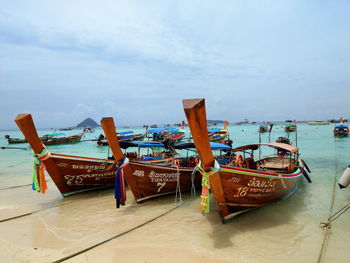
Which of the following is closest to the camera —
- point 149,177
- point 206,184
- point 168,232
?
point 206,184

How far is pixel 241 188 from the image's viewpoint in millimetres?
5930

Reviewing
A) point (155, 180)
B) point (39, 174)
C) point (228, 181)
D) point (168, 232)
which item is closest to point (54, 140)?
point (39, 174)

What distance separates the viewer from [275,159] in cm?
Answer: 1210

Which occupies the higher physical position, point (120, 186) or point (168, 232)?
point (120, 186)

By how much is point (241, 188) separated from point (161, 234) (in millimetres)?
2402

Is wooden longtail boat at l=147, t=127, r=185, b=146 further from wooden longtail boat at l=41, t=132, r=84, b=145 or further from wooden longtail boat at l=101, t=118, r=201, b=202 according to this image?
wooden longtail boat at l=41, t=132, r=84, b=145

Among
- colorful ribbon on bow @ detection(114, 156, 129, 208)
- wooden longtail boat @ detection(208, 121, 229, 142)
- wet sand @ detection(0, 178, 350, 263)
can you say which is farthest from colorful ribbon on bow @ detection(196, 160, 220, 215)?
wooden longtail boat @ detection(208, 121, 229, 142)

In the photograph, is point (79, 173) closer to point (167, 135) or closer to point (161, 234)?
point (161, 234)

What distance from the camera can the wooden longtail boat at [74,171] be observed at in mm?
7744

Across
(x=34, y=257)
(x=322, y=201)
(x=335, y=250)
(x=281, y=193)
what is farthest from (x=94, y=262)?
(x=322, y=201)

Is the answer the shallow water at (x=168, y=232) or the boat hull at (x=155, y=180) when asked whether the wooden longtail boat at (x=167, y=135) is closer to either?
the boat hull at (x=155, y=180)

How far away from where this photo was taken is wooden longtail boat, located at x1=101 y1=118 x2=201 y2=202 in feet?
22.6

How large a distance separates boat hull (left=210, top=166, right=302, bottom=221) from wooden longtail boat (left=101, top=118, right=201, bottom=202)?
53.9 inches

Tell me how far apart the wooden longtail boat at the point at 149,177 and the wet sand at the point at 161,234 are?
0.47 metres
